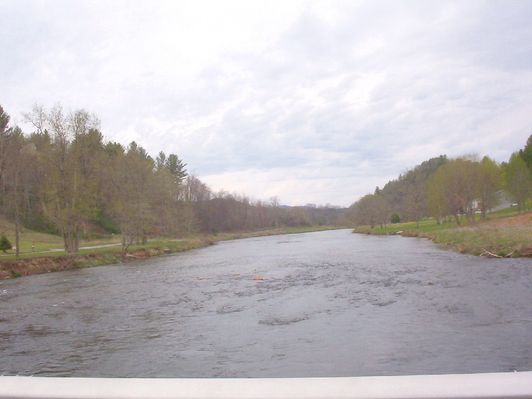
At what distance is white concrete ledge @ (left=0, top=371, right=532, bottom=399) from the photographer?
234cm

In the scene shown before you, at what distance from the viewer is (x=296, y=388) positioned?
2418 millimetres

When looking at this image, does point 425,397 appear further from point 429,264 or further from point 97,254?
point 97,254

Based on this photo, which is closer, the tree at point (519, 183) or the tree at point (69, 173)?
the tree at point (69, 173)

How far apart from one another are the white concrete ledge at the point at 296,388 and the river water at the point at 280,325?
20.8 ft

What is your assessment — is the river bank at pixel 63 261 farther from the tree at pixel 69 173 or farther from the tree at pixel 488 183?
the tree at pixel 488 183

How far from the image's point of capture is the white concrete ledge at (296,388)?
92.1 inches

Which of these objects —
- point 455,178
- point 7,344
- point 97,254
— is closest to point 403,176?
point 455,178

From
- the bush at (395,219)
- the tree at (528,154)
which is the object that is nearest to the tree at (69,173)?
the tree at (528,154)

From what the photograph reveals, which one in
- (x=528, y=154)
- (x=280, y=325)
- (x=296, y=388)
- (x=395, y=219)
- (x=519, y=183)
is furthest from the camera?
(x=395, y=219)

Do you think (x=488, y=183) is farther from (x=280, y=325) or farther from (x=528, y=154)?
(x=280, y=325)

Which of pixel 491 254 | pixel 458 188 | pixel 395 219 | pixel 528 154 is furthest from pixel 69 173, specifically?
pixel 395 219

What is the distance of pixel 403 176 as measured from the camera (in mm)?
142125

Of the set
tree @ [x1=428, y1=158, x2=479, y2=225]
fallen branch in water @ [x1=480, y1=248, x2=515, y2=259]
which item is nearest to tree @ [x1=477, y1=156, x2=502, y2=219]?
tree @ [x1=428, y1=158, x2=479, y2=225]

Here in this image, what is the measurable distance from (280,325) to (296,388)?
10621 mm
